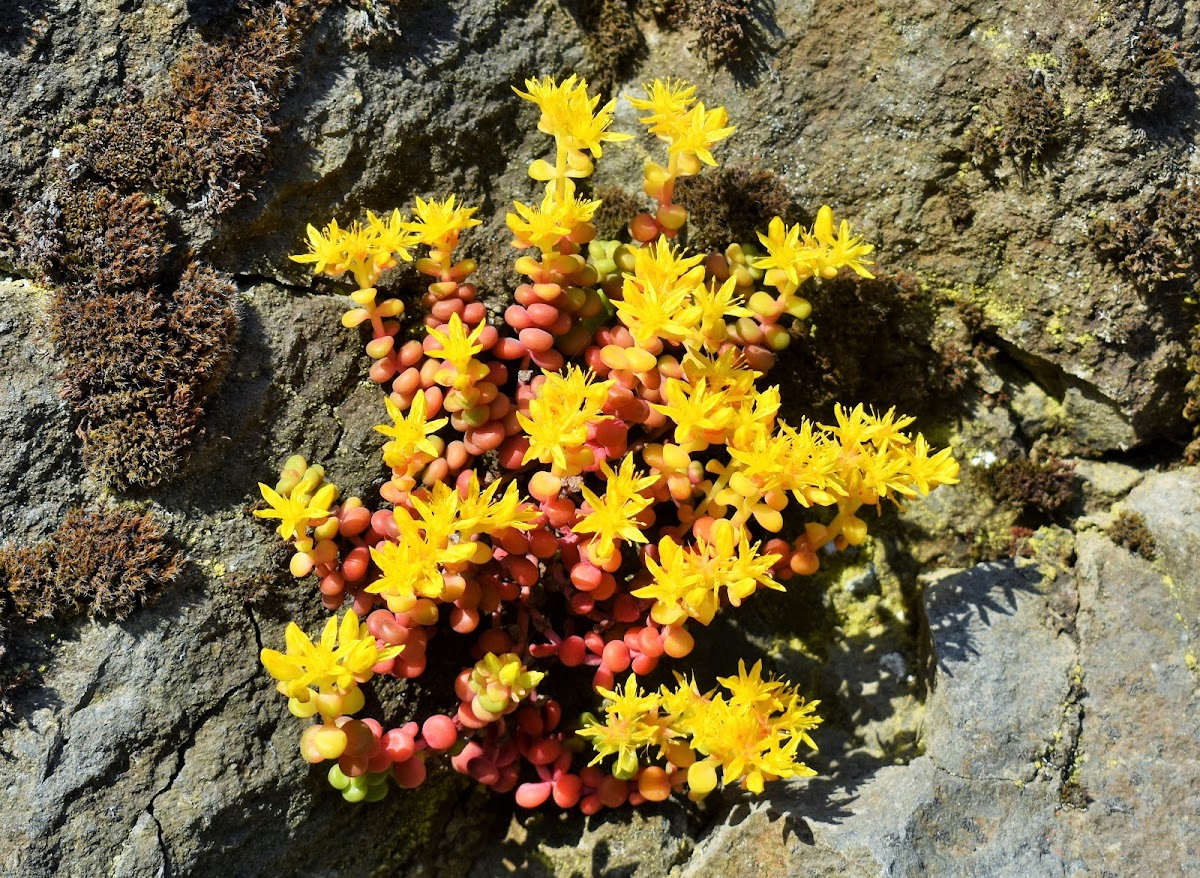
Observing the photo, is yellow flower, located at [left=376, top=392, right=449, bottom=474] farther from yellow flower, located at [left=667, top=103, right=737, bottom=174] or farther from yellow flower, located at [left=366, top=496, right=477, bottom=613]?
yellow flower, located at [left=667, top=103, right=737, bottom=174]

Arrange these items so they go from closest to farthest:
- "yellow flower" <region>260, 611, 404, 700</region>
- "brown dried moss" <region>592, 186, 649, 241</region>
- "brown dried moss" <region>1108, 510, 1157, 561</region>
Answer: "yellow flower" <region>260, 611, 404, 700</region>, "brown dried moss" <region>1108, 510, 1157, 561</region>, "brown dried moss" <region>592, 186, 649, 241</region>

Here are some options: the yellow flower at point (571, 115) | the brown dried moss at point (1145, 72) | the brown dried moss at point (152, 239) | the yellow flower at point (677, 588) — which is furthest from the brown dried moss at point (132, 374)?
the brown dried moss at point (1145, 72)

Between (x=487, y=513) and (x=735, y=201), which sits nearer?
(x=487, y=513)

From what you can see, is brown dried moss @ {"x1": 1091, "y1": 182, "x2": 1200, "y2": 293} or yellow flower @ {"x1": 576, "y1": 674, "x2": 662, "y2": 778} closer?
yellow flower @ {"x1": 576, "y1": 674, "x2": 662, "y2": 778}

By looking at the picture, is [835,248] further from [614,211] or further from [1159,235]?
[1159,235]

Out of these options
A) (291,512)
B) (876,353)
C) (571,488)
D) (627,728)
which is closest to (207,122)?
(291,512)

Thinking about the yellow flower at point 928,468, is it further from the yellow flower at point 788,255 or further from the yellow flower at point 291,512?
the yellow flower at point 291,512

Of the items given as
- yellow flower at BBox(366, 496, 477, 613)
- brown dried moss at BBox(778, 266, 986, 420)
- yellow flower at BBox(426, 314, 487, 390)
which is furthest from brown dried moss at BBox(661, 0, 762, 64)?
yellow flower at BBox(366, 496, 477, 613)

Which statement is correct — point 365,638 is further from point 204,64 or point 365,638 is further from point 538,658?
point 204,64
